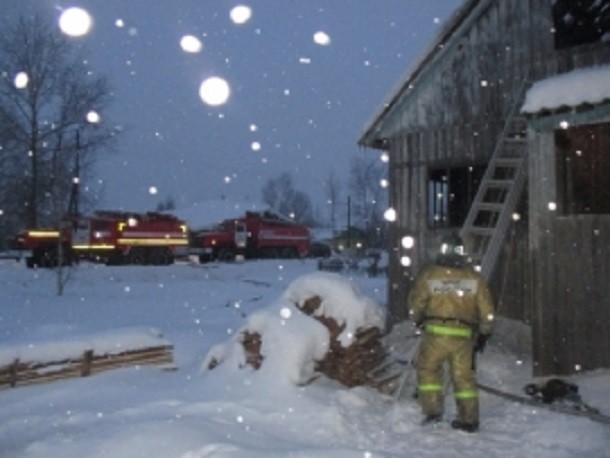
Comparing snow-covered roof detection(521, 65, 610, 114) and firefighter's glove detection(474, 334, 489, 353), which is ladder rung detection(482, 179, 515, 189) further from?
firefighter's glove detection(474, 334, 489, 353)

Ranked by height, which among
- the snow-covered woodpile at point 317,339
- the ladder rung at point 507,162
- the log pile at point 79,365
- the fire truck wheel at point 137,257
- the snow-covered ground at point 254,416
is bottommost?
the snow-covered ground at point 254,416

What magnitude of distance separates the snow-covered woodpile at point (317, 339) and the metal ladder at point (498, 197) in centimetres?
171

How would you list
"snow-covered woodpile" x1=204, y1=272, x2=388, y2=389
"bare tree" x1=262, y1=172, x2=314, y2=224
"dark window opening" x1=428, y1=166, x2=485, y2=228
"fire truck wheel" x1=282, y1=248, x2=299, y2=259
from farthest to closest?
"bare tree" x1=262, y1=172, x2=314, y2=224 → "fire truck wheel" x1=282, y1=248, x2=299, y2=259 → "dark window opening" x1=428, y1=166, x2=485, y2=228 → "snow-covered woodpile" x1=204, y1=272, x2=388, y2=389

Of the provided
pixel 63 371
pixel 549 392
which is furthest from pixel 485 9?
pixel 63 371

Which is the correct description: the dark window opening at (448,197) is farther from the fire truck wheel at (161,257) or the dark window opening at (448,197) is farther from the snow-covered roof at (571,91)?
the fire truck wheel at (161,257)

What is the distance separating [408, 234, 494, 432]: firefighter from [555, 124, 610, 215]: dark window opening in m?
2.83

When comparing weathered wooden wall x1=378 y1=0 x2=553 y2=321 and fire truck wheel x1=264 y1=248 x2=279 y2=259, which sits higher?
weathered wooden wall x1=378 y1=0 x2=553 y2=321

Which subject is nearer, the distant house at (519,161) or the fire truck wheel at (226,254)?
the distant house at (519,161)

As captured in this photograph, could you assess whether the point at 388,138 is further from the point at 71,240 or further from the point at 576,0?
the point at 71,240

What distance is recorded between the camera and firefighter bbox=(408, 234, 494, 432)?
21.5 ft

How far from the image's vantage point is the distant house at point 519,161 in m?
8.15

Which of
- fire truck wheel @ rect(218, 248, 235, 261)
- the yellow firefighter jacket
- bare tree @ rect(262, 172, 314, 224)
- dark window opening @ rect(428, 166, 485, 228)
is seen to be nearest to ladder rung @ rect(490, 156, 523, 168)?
dark window opening @ rect(428, 166, 485, 228)

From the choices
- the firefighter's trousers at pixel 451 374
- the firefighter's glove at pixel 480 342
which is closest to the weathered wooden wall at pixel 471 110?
the firefighter's glove at pixel 480 342

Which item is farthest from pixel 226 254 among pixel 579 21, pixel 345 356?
pixel 345 356
